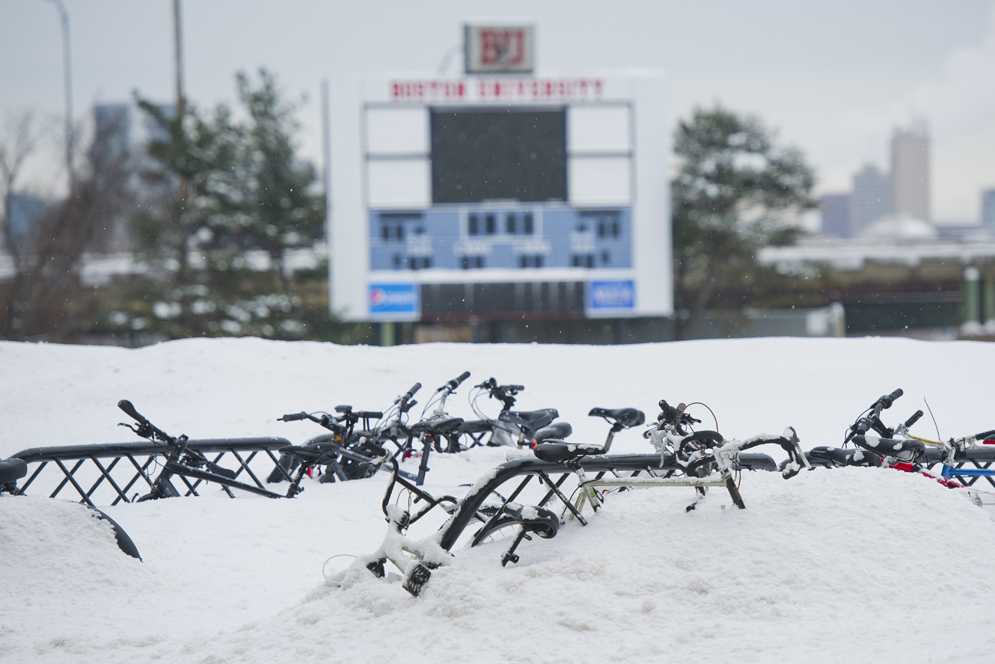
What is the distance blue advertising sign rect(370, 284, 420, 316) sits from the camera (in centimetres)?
2009

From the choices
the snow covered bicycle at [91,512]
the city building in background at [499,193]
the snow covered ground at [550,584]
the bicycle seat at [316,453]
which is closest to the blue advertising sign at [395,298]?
the city building in background at [499,193]

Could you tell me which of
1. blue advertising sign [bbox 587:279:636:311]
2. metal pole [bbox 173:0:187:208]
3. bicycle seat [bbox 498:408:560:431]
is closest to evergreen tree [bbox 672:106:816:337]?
blue advertising sign [bbox 587:279:636:311]

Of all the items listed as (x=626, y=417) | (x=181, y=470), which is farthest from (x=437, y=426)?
(x=181, y=470)

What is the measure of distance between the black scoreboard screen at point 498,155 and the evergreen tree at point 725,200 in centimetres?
717

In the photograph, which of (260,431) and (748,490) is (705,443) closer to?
(748,490)

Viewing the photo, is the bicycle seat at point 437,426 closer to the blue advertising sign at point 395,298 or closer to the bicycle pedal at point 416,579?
the bicycle pedal at point 416,579

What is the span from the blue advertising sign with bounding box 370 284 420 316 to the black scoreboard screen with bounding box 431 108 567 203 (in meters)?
2.29

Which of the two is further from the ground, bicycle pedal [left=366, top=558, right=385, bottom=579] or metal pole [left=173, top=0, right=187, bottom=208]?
metal pole [left=173, top=0, right=187, bottom=208]

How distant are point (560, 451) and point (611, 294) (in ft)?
55.7

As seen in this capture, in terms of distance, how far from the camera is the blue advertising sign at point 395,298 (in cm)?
2009

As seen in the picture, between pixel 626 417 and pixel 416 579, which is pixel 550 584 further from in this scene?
pixel 626 417

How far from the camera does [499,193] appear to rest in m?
19.6

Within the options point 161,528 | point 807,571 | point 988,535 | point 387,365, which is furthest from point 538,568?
point 387,365

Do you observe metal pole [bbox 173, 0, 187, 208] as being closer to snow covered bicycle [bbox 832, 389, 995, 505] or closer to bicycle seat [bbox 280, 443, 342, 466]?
bicycle seat [bbox 280, 443, 342, 466]
